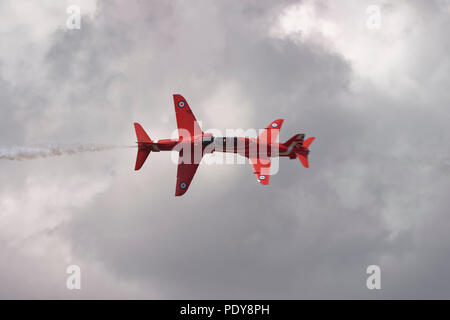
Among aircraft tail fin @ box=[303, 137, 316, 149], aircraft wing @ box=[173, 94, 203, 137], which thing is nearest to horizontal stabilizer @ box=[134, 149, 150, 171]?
aircraft wing @ box=[173, 94, 203, 137]

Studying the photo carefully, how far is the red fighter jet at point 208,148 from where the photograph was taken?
7512 centimetres

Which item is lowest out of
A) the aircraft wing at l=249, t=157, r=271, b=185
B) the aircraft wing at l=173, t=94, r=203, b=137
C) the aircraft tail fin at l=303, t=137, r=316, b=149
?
the aircraft wing at l=249, t=157, r=271, b=185

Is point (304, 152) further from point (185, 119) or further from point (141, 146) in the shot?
point (141, 146)

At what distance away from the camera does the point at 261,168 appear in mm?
75125

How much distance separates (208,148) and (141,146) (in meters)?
7.33

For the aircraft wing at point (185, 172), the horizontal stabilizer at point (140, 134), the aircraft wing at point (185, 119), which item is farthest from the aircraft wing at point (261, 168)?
the horizontal stabilizer at point (140, 134)

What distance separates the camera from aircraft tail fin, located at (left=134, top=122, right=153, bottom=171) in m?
75.4

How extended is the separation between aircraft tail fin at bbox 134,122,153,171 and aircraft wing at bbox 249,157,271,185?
37.8 feet

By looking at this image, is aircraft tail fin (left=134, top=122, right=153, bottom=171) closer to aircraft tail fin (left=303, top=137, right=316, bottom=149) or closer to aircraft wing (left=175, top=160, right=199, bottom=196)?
aircraft wing (left=175, top=160, right=199, bottom=196)

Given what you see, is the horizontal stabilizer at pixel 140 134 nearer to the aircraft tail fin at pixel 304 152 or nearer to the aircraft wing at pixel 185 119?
the aircraft wing at pixel 185 119

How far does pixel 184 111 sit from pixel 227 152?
7383mm

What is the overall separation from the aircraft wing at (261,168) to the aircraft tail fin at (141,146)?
11.5 m

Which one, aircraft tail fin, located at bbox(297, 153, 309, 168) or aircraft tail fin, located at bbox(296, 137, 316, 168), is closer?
aircraft tail fin, located at bbox(297, 153, 309, 168)

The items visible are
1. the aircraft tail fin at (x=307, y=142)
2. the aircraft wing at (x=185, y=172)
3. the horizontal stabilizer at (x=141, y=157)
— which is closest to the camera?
the aircraft tail fin at (x=307, y=142)
